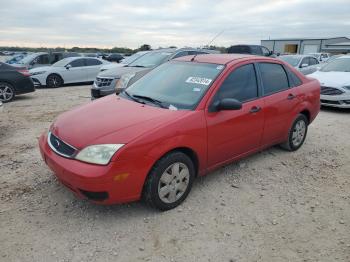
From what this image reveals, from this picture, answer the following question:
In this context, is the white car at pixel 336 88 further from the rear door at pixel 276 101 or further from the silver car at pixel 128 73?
the rear door at pixel 276 101

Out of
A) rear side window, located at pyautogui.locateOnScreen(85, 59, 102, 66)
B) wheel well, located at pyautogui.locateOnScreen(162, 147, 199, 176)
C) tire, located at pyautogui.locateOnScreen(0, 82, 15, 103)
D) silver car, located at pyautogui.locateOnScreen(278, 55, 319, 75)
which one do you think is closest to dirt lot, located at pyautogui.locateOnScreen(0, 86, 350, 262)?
wheel well, located at pyautogui.locateOnScreen(162, 147, 199, 176)

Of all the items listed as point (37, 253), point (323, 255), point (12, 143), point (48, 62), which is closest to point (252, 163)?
point (323, 255)

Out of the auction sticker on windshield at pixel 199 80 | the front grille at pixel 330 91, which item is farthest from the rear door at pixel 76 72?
the auction sticker on windshield at pixel 199 80

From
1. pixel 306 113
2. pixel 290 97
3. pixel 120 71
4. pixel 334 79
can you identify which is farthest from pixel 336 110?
pixel 120 71

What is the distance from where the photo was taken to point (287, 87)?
16.7ft

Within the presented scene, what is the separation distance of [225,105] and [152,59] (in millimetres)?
6485

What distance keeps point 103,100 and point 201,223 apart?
2090mm

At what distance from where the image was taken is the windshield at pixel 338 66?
10.1 m

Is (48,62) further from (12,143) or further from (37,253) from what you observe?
(37,253)

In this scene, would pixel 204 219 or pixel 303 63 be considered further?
pixel 303 63

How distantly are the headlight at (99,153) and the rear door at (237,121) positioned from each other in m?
1.17

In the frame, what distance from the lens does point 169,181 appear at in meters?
3.55

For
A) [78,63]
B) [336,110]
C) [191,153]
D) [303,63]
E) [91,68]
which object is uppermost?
[303,63]

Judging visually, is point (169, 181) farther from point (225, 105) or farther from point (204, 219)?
point (225, 105)
